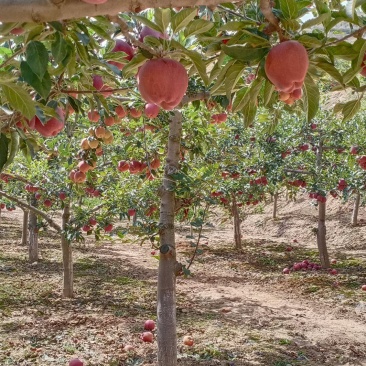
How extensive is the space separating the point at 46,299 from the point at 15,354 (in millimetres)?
2399

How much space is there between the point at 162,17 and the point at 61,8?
15.2 inches

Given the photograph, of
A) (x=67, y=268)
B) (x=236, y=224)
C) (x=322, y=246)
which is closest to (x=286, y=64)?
(x=67, y=268)

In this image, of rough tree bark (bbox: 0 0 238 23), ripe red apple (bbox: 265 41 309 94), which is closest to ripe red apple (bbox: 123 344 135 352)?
ripe red apple (bbox: 265 41 309 94)

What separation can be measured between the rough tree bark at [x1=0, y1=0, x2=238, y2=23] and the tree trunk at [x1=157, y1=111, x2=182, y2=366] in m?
2.52

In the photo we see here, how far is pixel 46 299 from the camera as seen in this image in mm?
6945

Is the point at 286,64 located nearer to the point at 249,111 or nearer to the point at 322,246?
the point at 249,111

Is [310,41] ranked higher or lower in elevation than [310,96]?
higher

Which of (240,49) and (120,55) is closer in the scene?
(240,49)

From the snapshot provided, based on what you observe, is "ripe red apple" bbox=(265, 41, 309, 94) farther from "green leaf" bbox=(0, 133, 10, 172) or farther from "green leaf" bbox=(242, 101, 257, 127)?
"green leaf" bbox=(0, 133, 10, 172)

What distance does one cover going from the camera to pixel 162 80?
1.33 m

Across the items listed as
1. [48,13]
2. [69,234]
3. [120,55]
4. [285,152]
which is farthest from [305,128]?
[48,13]

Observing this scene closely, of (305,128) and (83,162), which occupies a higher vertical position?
(305,128)

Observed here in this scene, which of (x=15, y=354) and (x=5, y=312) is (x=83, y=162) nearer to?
(x=15, y=354)

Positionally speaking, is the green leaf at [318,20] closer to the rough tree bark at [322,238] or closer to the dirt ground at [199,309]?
the dirt ground at [199,309]
